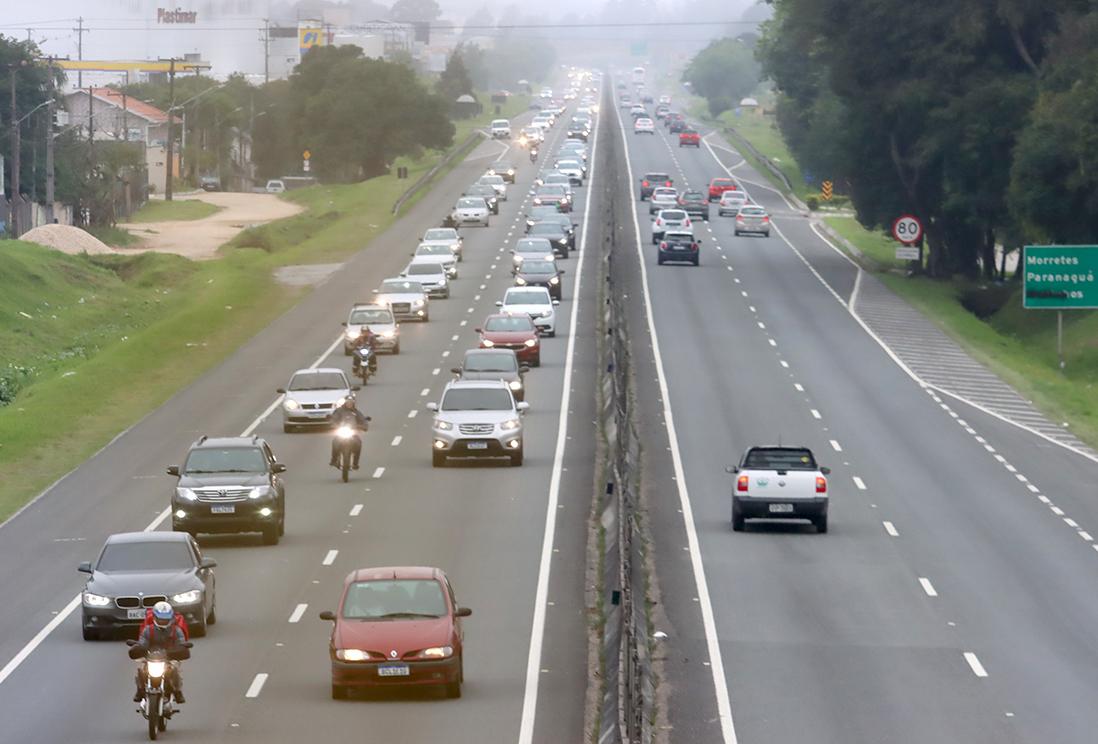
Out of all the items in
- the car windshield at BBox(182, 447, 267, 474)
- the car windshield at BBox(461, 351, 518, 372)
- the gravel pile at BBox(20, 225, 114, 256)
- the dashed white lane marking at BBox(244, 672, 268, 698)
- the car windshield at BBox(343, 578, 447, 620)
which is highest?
the car windshield at BBox(343, 578, 447, 620)

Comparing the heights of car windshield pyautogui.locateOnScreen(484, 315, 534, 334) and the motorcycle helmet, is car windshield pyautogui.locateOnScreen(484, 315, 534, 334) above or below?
below

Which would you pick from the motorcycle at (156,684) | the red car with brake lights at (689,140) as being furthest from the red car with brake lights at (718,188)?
the motorcycle at (156,684)

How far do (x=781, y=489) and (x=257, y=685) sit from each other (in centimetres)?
1465

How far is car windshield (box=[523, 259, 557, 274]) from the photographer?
73562 mm

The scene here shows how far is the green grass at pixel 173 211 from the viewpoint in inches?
4862

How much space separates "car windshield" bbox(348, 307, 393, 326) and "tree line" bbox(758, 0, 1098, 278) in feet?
77.8

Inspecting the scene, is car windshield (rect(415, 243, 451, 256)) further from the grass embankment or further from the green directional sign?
the green directional sign

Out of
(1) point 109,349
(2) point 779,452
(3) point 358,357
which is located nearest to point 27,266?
(1) point 109,349

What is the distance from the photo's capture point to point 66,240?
9531 centimetres

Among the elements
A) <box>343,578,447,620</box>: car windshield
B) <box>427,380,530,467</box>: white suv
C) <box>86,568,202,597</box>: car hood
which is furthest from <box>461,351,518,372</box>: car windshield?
<box>343,578,447,620</box>: car windshield

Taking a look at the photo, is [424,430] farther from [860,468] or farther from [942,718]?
[942,718]

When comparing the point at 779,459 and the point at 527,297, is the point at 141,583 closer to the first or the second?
the point at 779,459

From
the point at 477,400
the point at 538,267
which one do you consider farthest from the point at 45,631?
the point at 538,267

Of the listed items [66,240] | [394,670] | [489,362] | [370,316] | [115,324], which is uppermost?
[394,670]
